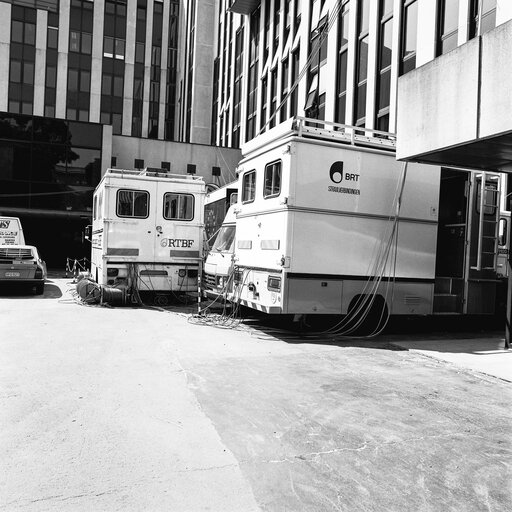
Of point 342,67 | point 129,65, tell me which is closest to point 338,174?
point 342,67

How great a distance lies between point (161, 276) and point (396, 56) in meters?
9.76

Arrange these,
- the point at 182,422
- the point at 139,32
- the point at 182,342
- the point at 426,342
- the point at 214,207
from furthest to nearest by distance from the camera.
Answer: the point at 139,32 → the point at 214,207 → the point at 426,342 → the point at 182,342 → the point at 182,422

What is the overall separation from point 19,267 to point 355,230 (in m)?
10.1

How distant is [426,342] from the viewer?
9.44 m

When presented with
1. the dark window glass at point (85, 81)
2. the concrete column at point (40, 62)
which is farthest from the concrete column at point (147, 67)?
the concrete column at point (40, 62)

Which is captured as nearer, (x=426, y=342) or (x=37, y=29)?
(x=426, y=342)

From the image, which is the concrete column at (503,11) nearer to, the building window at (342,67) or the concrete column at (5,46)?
the building window at (342,67)

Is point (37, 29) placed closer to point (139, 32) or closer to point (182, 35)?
point (139, 32)

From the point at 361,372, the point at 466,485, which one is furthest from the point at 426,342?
the point at 466,485

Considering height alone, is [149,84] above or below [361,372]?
above

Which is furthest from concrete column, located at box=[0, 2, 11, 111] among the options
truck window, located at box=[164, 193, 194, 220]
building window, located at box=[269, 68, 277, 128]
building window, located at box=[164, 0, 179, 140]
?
truck window, located at box=[164, 193, 194, 220]

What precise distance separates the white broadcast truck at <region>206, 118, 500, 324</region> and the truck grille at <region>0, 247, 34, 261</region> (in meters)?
7.55

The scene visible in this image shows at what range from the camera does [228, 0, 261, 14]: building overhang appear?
29.7m

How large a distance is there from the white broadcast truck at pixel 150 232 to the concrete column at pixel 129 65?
34711 mm
